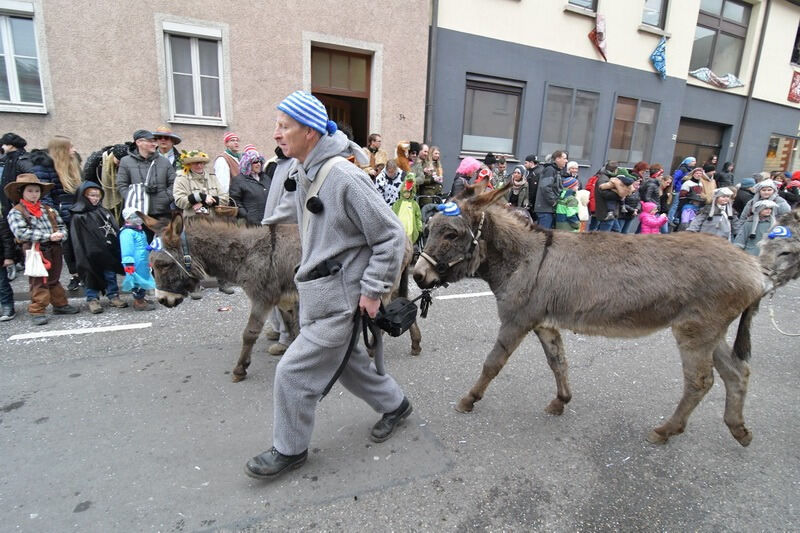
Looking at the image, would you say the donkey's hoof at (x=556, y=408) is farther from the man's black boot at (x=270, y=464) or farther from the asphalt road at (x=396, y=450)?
the man's black boot at (x=270, y=464)

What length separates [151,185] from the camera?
229 inches

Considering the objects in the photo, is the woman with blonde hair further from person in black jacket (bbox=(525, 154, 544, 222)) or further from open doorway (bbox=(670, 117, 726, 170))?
open doorway (bbox=(670, 117, 726, 170))

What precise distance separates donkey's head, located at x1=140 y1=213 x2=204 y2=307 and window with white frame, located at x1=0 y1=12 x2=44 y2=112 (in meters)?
6.83

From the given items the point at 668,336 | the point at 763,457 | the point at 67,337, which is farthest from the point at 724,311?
the point at 67,337

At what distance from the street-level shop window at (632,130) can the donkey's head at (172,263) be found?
14138 mm

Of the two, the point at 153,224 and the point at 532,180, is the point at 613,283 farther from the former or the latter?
the point at 532,180

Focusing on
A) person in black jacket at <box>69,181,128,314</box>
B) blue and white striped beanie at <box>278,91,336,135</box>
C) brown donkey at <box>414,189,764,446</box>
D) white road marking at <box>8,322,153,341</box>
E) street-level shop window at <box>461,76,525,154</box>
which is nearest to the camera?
blue and white striped beanie at <box>278,91,336,135</box>

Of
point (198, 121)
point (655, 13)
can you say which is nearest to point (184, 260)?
point (198, 121)

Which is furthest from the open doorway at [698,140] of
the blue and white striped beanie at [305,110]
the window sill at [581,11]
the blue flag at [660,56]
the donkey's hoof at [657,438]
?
the blue and white striped beanie at [305,110]

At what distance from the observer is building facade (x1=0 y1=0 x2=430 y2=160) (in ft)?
25.3

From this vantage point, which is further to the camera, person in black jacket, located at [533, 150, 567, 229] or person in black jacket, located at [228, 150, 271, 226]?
person in black jacket, located at [533, 150, 567, 229]

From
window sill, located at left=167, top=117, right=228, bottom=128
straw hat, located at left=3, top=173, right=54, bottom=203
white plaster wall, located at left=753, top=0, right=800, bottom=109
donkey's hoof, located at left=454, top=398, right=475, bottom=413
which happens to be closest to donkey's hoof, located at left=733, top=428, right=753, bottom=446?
donkey's hoof, located at left=454, top=398, right=475, bottom=413

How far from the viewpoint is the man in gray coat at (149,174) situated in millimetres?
5809

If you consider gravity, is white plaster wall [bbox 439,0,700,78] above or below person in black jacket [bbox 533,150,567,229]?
above
